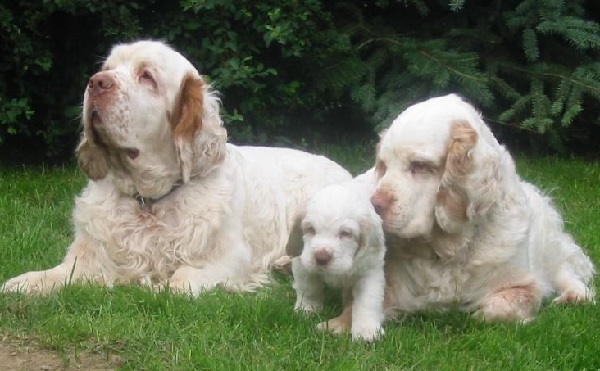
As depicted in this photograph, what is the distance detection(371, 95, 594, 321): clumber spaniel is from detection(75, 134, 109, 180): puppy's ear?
4.84 ft

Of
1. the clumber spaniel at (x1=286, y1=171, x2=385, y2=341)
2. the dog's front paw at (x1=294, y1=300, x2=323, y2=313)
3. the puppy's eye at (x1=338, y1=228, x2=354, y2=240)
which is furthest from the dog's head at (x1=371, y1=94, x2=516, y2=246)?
the dog's front paw at (x1=294, y1=300, x2=323, y2=313)

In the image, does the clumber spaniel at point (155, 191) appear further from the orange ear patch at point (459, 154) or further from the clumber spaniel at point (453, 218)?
the orange ear patch at point (459, 154)

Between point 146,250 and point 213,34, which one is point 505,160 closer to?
point 146,250

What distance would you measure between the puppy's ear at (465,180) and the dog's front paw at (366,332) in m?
0.58

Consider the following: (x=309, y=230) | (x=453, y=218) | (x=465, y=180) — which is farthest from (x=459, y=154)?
(x=309, y=230)

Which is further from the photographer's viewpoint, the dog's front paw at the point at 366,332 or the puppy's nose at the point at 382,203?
the puppy's nose at the point at 382,203

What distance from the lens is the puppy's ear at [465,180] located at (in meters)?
4.95

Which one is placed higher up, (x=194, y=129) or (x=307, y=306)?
(x=194, y=129)

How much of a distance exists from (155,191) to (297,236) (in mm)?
1098

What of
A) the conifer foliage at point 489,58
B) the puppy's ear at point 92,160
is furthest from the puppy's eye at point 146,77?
the conifer foliage at point 489,58

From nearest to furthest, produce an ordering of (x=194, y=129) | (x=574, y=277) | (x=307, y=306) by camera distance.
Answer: (x=307, y=306)
(x=194, y=129)
(x=574, y=277)

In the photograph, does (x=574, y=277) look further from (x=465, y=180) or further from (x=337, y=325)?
(x=337, y=325)

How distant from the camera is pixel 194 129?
573 cm

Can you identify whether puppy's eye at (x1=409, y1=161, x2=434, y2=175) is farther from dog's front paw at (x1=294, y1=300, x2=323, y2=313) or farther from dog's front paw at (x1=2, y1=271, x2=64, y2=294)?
dog's front paw at (x1=2, y1=271, x2=64, y2=294)
